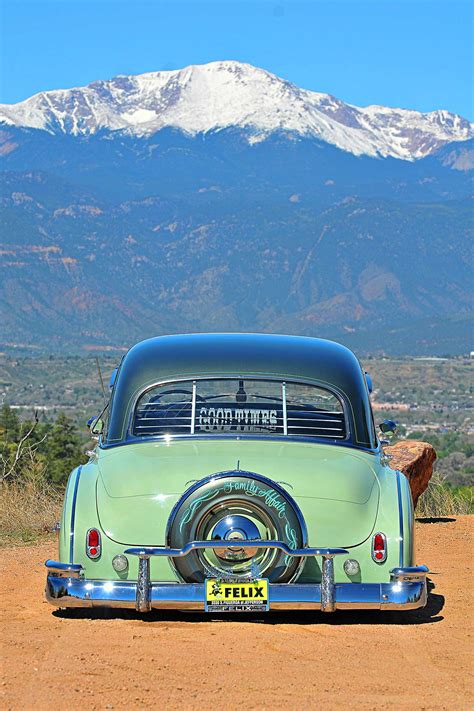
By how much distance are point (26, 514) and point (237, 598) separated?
4919 millimetres

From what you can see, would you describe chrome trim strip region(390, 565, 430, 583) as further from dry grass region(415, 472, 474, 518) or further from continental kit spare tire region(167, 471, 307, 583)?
dry grass region(415, 472, 474, 518)

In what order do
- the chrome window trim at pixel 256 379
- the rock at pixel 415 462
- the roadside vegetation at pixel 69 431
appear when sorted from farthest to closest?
the rock at pixel 415 462, the roadside vegetation at pixel 69 431, the chrome window trim at pixel 256 379

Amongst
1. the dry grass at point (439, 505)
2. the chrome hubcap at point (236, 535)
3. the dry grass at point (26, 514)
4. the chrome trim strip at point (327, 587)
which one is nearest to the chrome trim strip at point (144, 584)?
the chrome hubcap at point (236, 535)

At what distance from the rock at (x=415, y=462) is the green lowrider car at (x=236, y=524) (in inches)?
189

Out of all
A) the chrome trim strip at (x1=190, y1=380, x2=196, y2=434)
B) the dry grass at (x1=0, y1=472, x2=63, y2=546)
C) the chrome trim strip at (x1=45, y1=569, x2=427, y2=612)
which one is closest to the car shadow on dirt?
the chrome trim strip at (x1=45, y1=569, x2=427, y2=612)

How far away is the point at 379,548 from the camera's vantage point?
7.11 metres

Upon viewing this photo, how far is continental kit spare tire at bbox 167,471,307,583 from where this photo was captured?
6922mm

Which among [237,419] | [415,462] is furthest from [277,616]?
[415,462]

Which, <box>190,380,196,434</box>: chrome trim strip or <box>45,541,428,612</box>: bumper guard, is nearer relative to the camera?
<box>45,541,428,612</box>: bumper guard

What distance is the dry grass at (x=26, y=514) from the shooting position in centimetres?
1085

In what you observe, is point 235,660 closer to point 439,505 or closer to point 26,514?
point 26,514

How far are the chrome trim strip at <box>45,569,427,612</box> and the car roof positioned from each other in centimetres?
112

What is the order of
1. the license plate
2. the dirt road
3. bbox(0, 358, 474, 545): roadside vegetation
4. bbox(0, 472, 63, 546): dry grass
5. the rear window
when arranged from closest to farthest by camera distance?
the dirt road → the license plate → the rear window → bbox(0, 472, 63, 546): dry grass → bbox(0, 358, 474, 545): roadside vegetation

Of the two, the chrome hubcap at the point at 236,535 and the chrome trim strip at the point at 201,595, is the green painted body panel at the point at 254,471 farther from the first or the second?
the chrome hubcap at the point at 236,535
